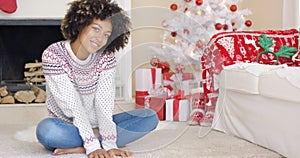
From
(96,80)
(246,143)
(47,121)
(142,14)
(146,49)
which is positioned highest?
(142,14)

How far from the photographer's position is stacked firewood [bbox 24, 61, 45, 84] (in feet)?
11.7

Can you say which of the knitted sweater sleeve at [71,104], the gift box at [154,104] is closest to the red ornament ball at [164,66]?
the gift box at [154,104]

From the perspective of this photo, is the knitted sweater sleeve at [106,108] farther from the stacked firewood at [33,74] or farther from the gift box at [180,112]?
the stacked firewood at [33,74]

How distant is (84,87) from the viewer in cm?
195

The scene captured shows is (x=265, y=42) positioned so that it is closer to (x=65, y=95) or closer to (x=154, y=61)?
(x=154, y=61)

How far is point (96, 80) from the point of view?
1.94 metres

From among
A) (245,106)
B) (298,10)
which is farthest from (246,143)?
(298,10)

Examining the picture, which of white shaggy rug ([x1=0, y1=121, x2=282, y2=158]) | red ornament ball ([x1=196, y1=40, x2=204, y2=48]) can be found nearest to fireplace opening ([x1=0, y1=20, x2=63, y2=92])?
red ornament ball ([x1=196, y1=40, x2=204, y2=48])

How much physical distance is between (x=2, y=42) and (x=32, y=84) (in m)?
0.42

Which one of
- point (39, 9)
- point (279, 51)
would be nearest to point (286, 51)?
point (279, 51)

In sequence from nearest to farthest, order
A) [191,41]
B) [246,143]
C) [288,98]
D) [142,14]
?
[142,14], [288,98], [246,143], [191,41]

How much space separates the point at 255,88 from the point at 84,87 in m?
0.79

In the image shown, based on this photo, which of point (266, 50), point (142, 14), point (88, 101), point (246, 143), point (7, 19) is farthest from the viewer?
point (7, 19)

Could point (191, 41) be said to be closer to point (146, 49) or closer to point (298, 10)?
point (298, 10)
